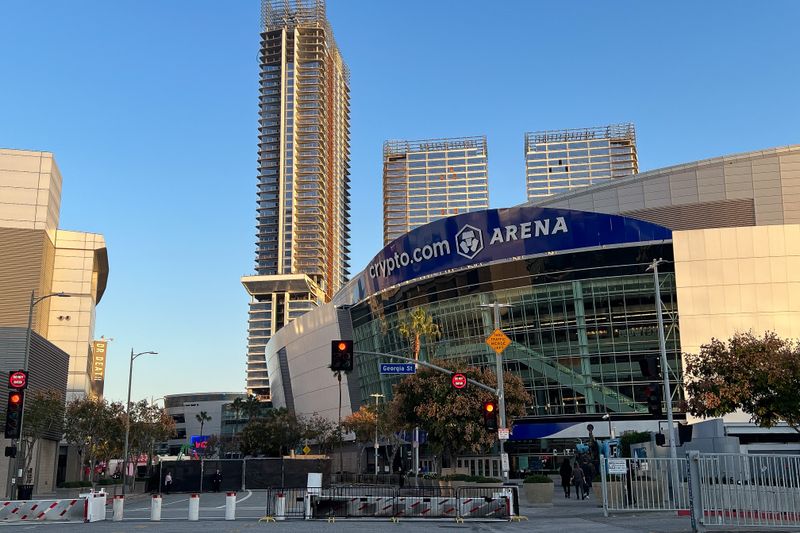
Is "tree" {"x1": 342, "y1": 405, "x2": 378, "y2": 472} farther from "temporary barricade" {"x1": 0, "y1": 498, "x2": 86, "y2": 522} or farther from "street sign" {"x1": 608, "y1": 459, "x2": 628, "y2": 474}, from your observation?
"street sign" {"x1": 608, "y1": 459, "x2": 628, "y2": 474}

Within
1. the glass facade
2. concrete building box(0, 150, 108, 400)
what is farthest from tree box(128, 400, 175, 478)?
the glass facade

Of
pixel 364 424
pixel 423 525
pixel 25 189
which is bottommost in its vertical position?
pixel 423 525

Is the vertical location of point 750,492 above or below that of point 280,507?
above

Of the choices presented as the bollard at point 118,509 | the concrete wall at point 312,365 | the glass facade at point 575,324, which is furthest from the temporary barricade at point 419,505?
the concrete wall at point 312,365

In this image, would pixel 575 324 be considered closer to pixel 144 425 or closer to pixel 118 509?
pixel 144 425

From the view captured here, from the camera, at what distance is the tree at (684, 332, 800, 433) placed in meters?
34.8

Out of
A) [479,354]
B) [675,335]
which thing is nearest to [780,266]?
[675,335]

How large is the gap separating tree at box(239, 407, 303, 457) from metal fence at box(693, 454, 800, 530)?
8736 cm

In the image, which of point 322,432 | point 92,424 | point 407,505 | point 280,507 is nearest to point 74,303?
point 92,424

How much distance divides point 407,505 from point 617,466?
7484mm

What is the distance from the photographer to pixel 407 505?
28.1 metres

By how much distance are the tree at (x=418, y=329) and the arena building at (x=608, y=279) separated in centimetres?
86

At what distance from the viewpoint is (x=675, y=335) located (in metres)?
70.2

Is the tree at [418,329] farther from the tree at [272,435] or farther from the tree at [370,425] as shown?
the tree at [272,435]
